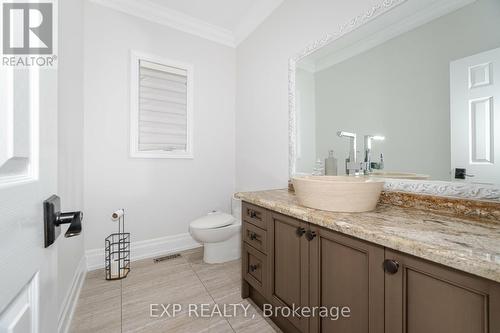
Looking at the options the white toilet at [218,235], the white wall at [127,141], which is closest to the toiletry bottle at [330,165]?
the white toilet at [218,235]

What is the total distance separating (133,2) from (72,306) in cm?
269

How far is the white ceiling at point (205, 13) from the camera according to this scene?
2.18 meters

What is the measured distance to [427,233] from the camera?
75 cm

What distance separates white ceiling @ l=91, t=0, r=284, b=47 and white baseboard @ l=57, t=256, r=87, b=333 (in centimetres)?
244

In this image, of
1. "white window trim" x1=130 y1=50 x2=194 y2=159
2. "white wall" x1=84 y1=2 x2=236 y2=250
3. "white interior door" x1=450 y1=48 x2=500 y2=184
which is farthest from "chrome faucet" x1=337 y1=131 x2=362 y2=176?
"white window trim" x1=130 y1=50 x2=194 y2=159

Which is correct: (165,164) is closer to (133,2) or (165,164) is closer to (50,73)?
(133,2)

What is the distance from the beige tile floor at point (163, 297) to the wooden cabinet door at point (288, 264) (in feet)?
1.01

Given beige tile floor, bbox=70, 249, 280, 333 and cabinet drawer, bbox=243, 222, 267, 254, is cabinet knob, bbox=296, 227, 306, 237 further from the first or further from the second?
beige tile floor, bbox=70, 249, 280, 333

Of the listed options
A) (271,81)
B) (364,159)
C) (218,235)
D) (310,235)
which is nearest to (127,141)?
(218,235)

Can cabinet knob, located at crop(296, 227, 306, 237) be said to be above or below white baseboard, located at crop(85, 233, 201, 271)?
above

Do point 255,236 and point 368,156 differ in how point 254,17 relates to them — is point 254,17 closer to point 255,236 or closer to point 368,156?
point 368,156

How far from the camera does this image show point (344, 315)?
3.02 ft

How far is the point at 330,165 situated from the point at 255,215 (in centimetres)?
67

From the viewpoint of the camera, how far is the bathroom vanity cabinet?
2.01ft
